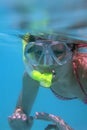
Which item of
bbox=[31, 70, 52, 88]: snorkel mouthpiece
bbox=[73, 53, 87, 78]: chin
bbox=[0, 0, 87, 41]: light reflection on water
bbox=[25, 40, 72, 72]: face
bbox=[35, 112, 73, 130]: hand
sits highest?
bbox=[0, 0, 87, 41]: light reflection on water

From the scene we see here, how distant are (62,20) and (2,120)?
1842 centimetres

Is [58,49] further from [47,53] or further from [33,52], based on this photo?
[33,52]

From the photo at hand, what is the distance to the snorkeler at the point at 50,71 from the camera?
4949mm

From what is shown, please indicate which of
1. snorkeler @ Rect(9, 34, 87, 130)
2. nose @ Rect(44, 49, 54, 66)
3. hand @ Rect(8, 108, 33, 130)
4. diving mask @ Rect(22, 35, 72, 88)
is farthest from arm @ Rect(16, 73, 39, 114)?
nose @ Rect(44, 49, 54, 66)

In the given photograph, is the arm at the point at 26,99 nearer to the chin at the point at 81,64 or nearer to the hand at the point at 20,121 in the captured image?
the hand at the point at 20,121

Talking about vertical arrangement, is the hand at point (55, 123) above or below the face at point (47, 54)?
below

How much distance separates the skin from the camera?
5305mm

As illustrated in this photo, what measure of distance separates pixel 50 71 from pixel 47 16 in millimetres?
824

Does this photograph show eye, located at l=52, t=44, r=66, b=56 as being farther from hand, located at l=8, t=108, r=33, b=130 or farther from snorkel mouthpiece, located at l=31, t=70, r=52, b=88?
hand, located at l=8, t=108, r=33, b=130

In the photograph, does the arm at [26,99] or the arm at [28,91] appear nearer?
the arm at [26,99]

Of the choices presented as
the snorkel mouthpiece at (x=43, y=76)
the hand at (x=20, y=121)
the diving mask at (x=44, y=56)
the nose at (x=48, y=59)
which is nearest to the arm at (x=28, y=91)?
the hand at (x=20, y=121)

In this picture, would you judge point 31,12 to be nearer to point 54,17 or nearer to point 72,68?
point 54,17

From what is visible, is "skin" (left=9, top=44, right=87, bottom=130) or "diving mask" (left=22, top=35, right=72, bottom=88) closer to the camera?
"diving mask" (left=22, top=35, right=72, bottom=88)

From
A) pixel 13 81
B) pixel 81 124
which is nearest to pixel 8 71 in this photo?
pixel 13 81
